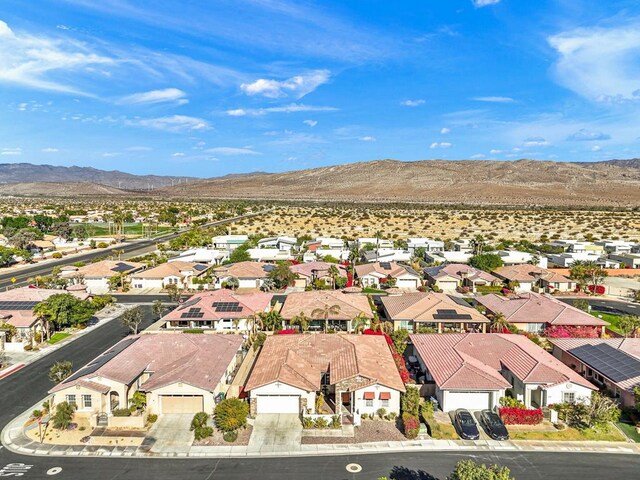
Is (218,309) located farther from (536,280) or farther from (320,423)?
(536,280)

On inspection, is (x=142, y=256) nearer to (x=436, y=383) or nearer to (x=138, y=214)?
(x=436, y=383)

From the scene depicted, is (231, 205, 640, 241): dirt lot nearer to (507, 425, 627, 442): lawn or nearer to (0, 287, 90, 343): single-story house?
(0, 287, 90, 343): single-story house

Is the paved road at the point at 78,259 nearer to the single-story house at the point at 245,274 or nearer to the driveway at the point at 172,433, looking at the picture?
the single-story house at the point at 245,274

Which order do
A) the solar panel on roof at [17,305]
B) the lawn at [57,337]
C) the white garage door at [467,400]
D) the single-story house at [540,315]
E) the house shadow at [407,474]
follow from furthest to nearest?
1. the solar panel on roof at [17,305]
2. the single-story house at [540,315]
3. the lawn at [57,337]
4. the white garage door at [467,400]
5. the house shadow at [407,474]

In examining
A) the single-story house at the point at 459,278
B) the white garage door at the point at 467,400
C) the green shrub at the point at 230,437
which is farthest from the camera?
the single-story house at the point at 459,278

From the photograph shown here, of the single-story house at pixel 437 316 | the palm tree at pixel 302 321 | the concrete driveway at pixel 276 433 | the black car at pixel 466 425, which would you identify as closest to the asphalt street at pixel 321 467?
the concrete driveway at pixel 276 433

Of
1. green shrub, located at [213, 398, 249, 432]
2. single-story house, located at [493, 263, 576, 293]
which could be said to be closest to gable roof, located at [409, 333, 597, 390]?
green shrub, located at [213, 398, 249, 432]
